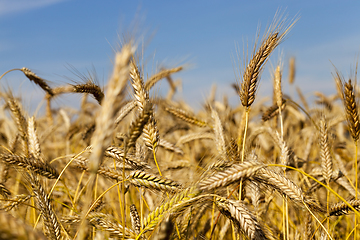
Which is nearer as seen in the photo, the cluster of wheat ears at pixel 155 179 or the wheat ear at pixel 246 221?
the cluster of wheat ears at pixel 155 179

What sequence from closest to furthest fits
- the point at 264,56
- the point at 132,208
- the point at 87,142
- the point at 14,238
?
the point at 14,238, the point at 132,208, the point at 264,56, the point at 87,142

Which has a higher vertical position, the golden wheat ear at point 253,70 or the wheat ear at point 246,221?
the golden wheat ear at point 253,70

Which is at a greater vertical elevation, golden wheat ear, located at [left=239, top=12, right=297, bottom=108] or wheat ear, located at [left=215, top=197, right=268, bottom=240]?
golden wheat ear, located at [left=239, top=12, right=297, bottom=108]

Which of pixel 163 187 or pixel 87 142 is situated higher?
pixel 87 142

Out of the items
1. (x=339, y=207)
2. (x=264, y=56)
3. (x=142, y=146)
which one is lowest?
(x=339, y=207)

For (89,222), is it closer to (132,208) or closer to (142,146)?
(132,208)

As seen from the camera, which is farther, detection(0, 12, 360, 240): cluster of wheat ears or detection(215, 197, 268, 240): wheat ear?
detection(215, 197, 268, 240): wheat ear

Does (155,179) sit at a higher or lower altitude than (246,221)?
higher

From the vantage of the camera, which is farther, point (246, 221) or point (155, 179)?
point (155, 179)

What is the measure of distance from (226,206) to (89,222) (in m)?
0.76

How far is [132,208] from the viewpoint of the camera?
1762mm

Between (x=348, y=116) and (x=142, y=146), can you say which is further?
(x=142, y=146)

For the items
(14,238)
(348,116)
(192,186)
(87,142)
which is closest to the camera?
(14,238)

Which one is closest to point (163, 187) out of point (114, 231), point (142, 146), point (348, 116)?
point (114, 231)
